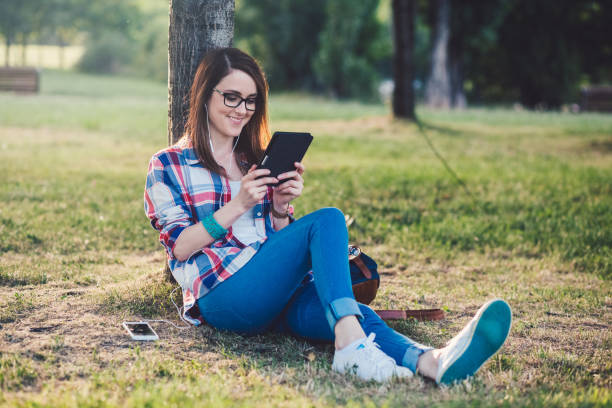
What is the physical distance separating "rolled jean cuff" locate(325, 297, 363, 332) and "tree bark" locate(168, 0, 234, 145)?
6.04 feet

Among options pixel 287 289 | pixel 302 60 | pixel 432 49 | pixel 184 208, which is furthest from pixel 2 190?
pixel 302 60

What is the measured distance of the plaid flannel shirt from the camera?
3266 mm

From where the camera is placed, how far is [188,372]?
3064 millimetres

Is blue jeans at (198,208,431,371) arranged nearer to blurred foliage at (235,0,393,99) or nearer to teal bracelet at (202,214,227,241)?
teal bracelet at (202,214,227,241)

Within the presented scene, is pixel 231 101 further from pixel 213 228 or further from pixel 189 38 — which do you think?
pixel 189 38

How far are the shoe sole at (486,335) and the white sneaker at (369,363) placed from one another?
0.23 meters

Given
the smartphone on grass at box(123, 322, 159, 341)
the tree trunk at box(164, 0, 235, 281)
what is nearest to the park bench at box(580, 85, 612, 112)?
the tree trunk at box(164, 0, 235, 281)

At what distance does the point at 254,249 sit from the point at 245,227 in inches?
9.2

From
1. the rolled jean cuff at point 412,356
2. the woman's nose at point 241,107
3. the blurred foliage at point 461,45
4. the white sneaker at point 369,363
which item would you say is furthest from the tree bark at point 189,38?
the blurred foliage at point 461,45

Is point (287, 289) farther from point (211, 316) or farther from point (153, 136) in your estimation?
point (153, 136)

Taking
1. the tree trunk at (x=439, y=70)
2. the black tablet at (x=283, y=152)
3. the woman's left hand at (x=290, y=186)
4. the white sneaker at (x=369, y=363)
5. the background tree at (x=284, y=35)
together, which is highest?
the background tree at (x=284, y=35)

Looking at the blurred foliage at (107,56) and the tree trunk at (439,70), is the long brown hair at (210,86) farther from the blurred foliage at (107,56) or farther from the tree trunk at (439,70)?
the blurred foliage at (107,56)

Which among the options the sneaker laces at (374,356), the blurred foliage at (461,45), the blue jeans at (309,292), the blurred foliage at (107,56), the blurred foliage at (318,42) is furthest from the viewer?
the blurred foliage at (107,56)

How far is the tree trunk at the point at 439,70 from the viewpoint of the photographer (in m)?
23.9
